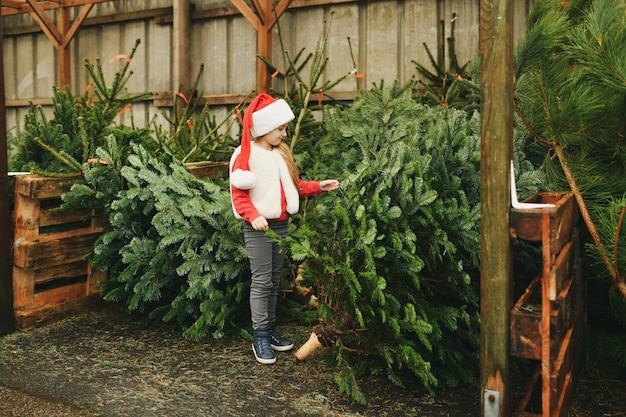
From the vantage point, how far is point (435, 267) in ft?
12.4

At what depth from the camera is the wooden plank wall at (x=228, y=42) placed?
22.6ft

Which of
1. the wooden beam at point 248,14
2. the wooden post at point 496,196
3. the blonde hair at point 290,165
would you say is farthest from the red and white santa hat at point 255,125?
the wooden beam at point 248,14

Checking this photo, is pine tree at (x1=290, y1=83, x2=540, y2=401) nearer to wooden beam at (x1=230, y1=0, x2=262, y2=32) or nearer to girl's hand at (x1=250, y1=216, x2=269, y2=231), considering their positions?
girl's hand at (x1=250, y1=216, x2=269, y2=231)

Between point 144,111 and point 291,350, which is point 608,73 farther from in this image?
point 144,111

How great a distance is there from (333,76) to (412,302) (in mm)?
4294

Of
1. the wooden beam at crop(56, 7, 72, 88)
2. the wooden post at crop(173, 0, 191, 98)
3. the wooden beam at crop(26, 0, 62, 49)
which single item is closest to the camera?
the wooden post at crop(173, 0, 191, 98)

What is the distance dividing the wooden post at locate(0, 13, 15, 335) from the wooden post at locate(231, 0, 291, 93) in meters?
3.12

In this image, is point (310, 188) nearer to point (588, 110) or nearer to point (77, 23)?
point (588, 110)


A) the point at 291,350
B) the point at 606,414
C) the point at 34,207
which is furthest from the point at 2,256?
the point at 606,414

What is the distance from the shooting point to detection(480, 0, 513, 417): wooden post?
9.44 ft

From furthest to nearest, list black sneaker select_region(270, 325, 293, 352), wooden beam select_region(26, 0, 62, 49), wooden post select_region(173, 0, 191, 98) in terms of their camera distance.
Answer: wooden beam select_region(26, 0, 62, 49)
wooden post select_region(173, 0, 191, 98)
black sneaker select_region(270, 325, 293, 352)

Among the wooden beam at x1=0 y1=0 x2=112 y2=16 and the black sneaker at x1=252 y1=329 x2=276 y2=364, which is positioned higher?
the wooden beam at x1=0 y1=0 x2=112 y2=16

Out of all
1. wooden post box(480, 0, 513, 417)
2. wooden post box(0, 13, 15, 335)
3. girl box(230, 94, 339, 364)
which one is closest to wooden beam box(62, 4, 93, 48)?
wooden post box(0, 13, 15, 335)

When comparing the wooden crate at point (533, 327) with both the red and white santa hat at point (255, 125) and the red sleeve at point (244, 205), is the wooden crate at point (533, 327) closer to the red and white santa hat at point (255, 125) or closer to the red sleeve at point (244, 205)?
the red sleeve at point (244, 205)
